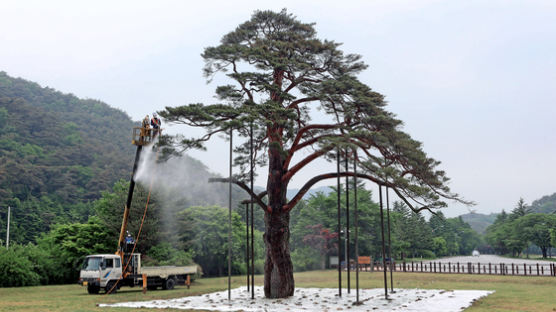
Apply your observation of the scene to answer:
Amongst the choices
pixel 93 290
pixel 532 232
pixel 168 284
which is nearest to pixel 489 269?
pixel 168 284

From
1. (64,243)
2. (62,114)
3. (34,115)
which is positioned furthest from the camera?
(62,114)

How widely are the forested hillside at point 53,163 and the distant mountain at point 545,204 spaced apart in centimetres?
9246

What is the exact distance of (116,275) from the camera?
23.5 m

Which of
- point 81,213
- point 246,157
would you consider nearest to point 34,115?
point 81,213

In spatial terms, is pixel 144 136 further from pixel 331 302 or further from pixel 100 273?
pixel 331 302

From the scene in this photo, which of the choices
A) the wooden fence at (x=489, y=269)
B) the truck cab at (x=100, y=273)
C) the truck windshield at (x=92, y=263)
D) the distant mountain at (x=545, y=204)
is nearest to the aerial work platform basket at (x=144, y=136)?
the truck cab at (x=100, y=273)

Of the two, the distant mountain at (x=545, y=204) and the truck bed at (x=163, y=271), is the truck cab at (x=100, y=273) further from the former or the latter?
the distant mountain at (x=545, y=204)

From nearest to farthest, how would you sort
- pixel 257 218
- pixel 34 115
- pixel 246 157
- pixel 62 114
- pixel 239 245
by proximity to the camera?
pixel 246 157 < pixel 239 245 < pixel 257 218 < pixel 34 115 < pixel 62 114

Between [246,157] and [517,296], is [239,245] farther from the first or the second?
[517,296]

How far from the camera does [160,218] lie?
34188 mm

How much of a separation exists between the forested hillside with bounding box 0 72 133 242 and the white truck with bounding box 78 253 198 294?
126 ft

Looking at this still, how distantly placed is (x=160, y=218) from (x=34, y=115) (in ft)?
204

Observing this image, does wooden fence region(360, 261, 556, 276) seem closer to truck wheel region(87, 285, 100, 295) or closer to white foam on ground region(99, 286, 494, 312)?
white foam on ground region(99, 286, 494, 312)

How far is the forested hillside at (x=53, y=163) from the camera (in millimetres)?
61125
